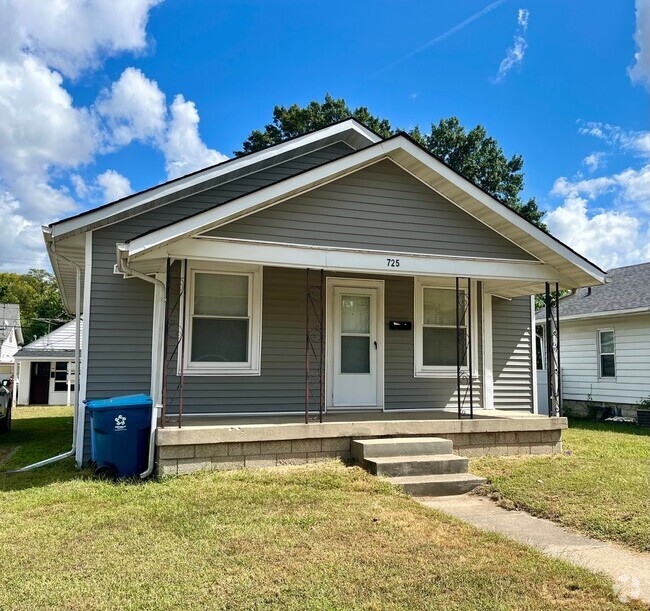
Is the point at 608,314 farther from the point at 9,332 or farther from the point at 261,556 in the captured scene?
the point at 9,332

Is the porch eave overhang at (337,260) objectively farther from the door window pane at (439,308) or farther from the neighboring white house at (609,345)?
the neighboring white house at (609,345)

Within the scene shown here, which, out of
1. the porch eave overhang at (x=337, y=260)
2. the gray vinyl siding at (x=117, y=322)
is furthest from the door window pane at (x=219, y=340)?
the porch eave overhang at (x=337, y=260)

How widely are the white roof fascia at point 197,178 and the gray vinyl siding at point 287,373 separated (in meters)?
1.20

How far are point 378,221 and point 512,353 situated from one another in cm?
418

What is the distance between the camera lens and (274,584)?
3336 millimetres

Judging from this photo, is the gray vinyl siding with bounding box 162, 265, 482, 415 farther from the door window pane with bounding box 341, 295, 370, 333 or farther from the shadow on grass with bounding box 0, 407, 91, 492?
the shadow on grass with bounding box 0, 407, 91, 492

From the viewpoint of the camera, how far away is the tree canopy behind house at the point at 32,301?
52.6m

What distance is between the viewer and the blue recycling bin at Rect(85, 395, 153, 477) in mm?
6070

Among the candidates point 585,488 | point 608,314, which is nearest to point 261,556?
point 585,488

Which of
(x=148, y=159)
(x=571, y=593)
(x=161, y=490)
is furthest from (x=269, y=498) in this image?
(x=148, y=159)

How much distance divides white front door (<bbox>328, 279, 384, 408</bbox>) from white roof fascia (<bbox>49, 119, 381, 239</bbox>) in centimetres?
235

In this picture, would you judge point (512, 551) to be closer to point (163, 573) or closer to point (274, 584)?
point (274, 584)

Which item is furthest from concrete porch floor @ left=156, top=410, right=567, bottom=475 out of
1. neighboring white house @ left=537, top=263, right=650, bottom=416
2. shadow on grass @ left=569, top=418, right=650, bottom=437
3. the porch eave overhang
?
neighboring white house @ left=537, top=263, right=650, bottom=416

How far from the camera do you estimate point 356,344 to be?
8.61 metres
